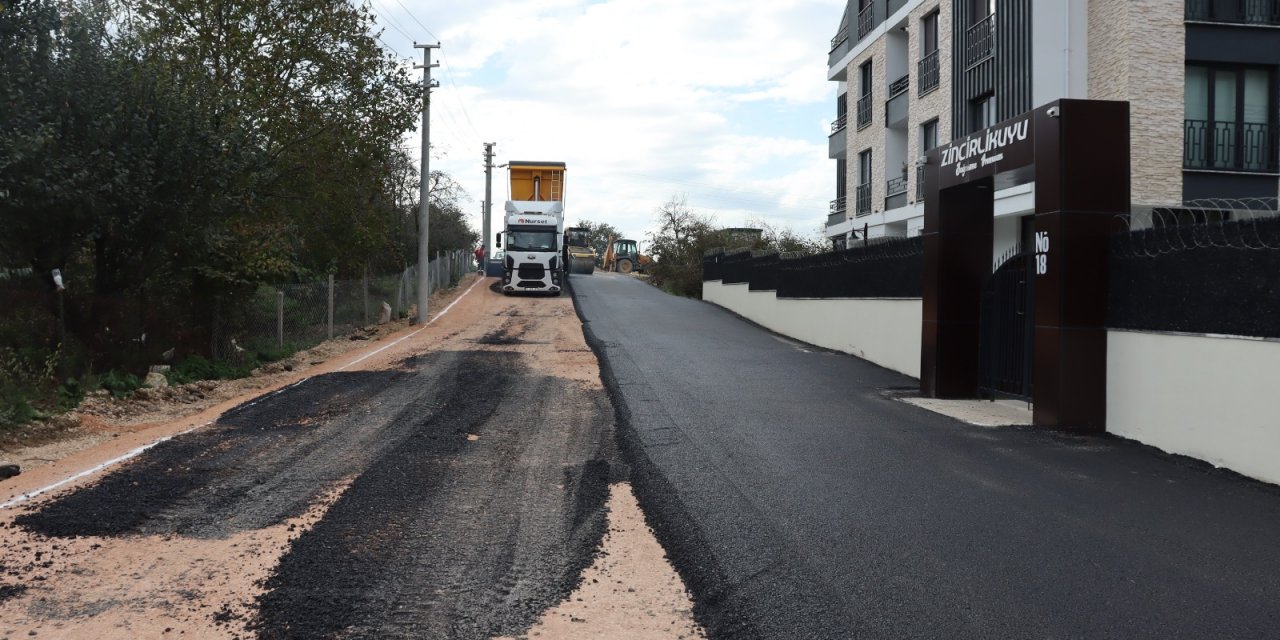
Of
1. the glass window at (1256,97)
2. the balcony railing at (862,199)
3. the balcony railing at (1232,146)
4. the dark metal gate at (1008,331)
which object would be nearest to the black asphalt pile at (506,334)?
the dark metal gate at (1008,331)

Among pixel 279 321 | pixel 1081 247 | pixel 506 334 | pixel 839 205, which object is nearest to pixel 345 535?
pixel 1081 247

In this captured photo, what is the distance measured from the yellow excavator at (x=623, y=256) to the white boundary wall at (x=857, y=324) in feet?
116

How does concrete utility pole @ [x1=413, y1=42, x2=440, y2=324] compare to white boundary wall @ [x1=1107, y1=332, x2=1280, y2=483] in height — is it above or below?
above

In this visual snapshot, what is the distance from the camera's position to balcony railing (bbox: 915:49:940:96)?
88.4ft

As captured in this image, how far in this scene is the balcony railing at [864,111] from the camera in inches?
1276

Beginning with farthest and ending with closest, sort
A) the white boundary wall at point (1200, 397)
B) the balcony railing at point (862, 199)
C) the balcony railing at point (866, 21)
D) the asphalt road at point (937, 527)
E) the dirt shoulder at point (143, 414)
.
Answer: the balcony railing at point (862, 199) → the balcony railing at point (866, 21) → the dirt shoulder at point (143, 414) → the white boundary wall at point (1200, 397) → the asphalt road at point (937, 527)

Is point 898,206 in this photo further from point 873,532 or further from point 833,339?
point 873,532

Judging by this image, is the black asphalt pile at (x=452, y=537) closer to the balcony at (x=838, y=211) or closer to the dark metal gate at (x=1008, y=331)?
the dark metal gate at (x=1008, y=331)

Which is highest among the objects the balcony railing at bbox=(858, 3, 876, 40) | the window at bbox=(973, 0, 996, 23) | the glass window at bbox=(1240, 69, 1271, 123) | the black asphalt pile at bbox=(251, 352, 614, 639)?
the balcony railing at bbox=(858, 3, 876, 40)

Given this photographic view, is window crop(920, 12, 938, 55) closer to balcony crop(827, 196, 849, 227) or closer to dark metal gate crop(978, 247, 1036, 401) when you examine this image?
balcony crop(827, 196, 849, 227)

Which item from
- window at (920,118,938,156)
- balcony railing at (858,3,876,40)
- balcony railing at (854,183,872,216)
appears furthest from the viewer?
balcony railing at (854,183,872,216)

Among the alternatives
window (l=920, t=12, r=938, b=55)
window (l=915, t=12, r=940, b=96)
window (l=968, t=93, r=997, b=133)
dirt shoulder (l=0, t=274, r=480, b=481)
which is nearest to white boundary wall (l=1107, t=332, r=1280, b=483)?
dirt shoulder (l=0, t=274, r=480, b=481)

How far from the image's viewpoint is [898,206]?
2978 cm

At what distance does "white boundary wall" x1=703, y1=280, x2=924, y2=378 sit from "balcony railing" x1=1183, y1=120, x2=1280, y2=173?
719 centimetres
